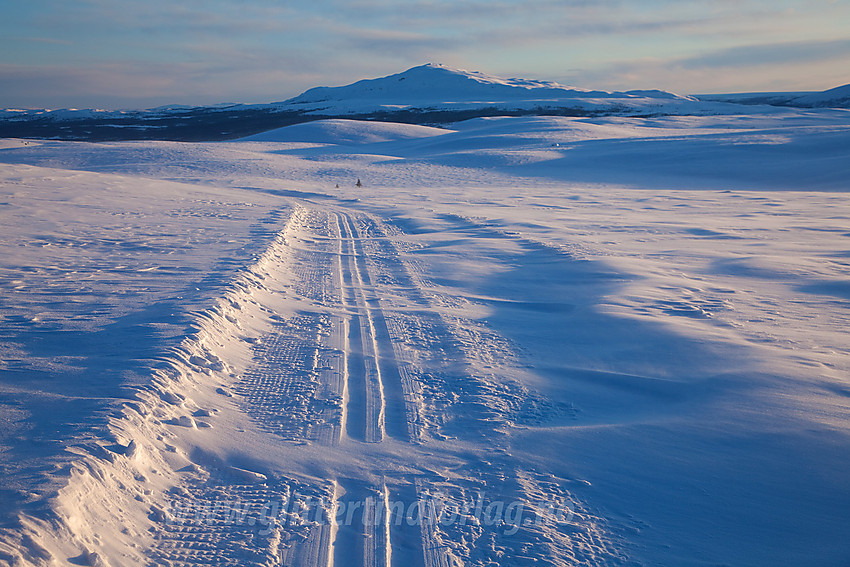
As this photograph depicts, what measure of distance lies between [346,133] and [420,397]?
134ft

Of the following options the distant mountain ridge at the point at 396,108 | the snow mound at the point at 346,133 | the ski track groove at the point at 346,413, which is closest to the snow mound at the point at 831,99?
the distant mountain ridge at the point at 396,108

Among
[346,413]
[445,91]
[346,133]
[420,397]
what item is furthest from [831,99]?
[346,413]

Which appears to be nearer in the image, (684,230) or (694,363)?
(694,363)

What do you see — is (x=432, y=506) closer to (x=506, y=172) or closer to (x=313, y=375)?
(x=313, y=375)

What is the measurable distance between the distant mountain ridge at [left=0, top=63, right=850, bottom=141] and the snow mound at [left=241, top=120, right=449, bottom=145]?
11.3m

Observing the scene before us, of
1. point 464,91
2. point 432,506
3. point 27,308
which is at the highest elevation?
point 464,91

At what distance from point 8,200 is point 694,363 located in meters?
13.0

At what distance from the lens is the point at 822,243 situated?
923cm

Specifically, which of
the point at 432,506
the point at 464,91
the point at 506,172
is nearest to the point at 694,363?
the point at 432,506

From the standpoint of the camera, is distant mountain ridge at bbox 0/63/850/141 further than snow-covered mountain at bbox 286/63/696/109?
No

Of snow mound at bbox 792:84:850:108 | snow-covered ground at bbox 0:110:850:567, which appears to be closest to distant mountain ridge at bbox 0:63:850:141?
snow mound at bbox 792:84:850:108

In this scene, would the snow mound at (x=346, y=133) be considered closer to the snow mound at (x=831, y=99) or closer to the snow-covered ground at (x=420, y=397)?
the snow-covered ground at (x=420, y=397)

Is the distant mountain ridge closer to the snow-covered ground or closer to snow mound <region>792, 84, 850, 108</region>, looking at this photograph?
snow mound <region>792, 84, 850, 108</region>

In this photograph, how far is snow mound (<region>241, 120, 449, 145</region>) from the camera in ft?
135
